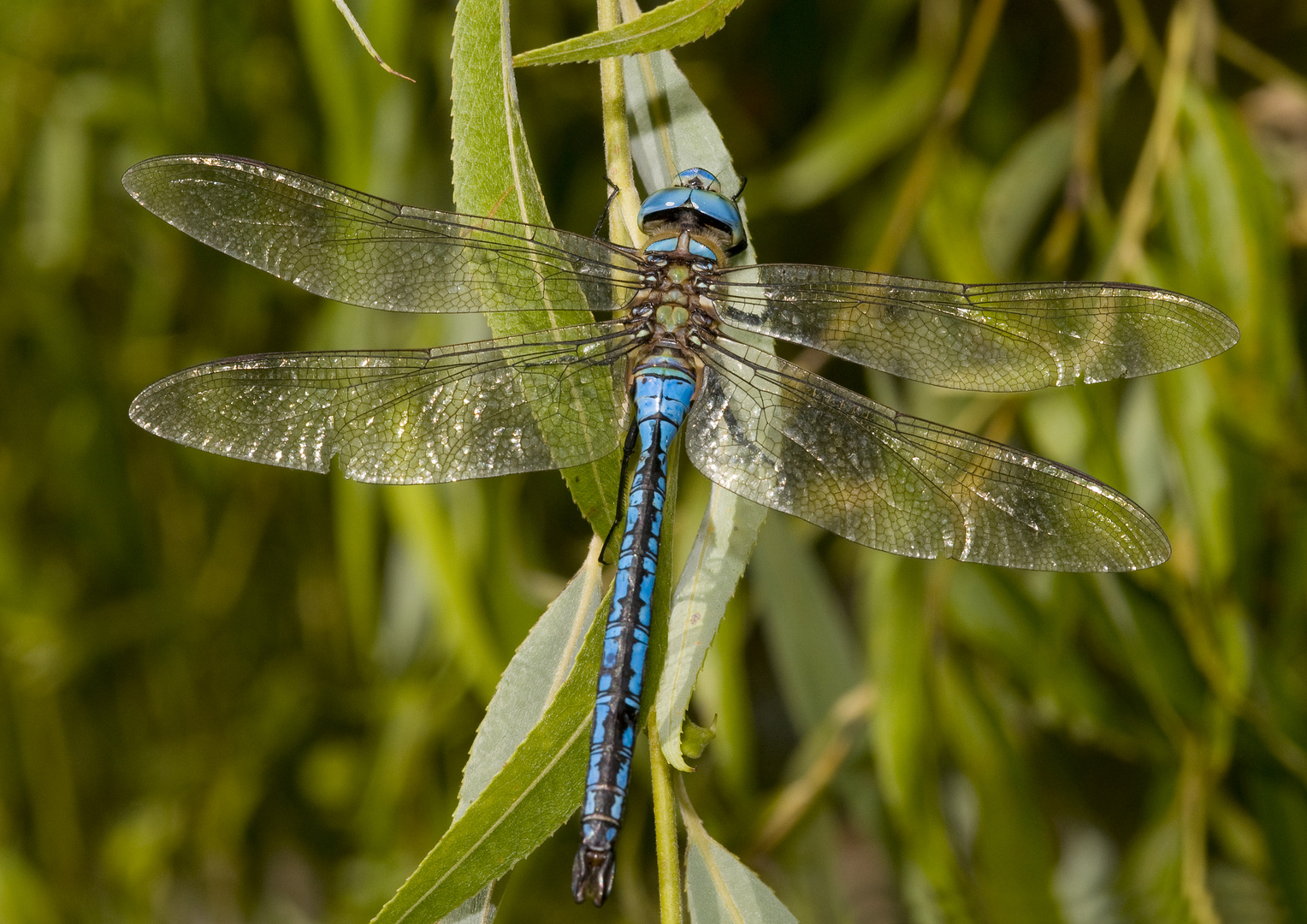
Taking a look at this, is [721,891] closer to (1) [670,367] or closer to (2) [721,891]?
(2) [721,891]

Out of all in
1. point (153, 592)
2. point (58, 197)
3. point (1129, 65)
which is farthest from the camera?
point (153, 592)

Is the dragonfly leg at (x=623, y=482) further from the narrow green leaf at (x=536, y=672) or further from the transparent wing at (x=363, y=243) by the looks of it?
the transparent wing at (x=363, y=243)

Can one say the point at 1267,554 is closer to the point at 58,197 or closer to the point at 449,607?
the point at 449,607

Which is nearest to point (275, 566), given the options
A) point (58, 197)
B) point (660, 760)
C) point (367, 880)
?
point (367, 880)

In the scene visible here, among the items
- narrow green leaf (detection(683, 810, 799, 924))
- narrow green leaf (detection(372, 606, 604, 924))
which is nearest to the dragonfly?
narrow green leaf (detection(372, 606, 604, 924))

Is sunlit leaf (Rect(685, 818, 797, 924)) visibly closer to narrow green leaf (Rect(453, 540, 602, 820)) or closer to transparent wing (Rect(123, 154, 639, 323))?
narrow green leaf (Rect(453, 540, 602, 820))
